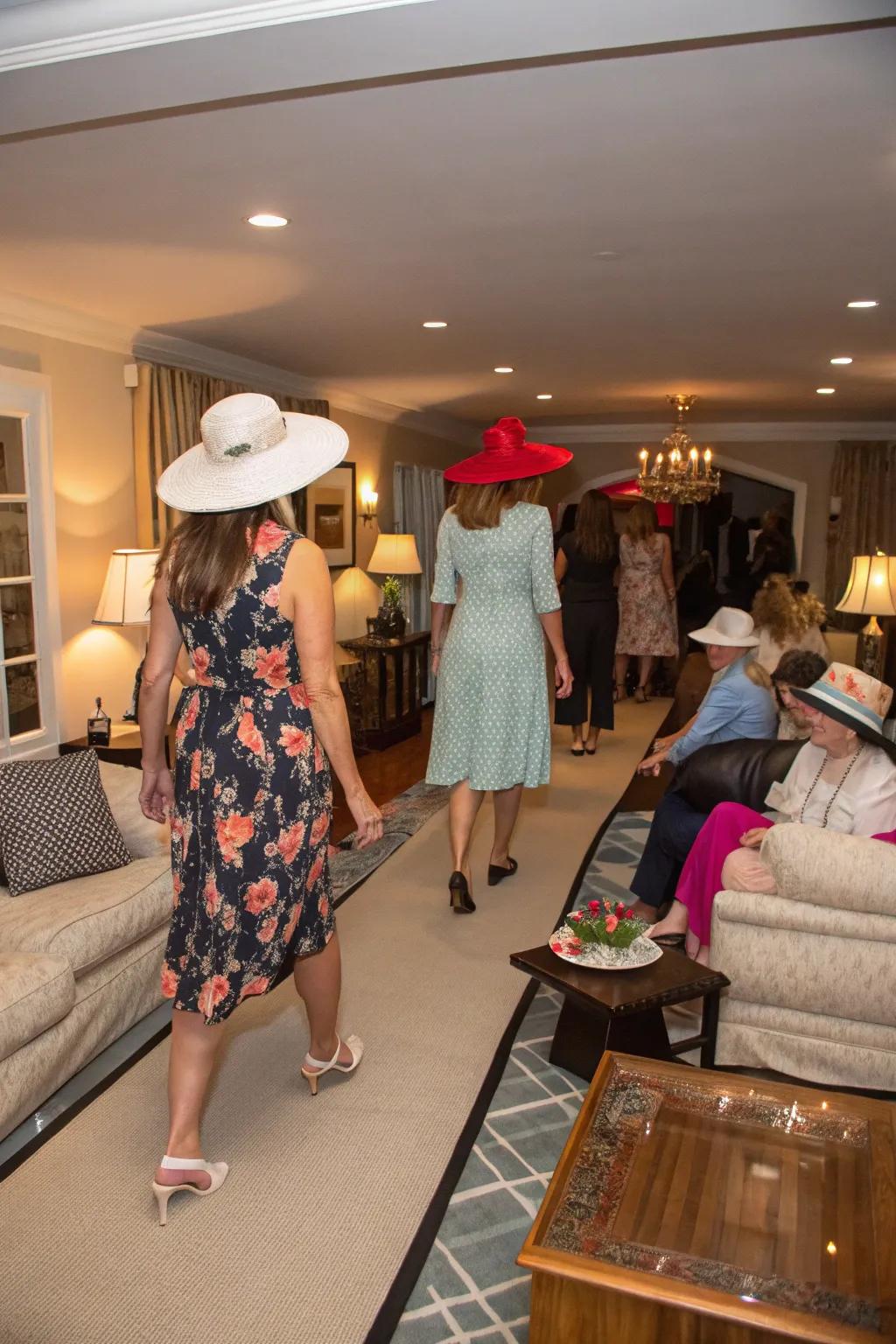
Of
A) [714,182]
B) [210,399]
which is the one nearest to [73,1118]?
[714,182]

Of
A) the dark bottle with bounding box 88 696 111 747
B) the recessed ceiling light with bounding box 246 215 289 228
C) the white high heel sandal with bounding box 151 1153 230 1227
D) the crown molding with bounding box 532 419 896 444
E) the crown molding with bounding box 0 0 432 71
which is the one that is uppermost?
the crown molding with bounding box 532 419 896 444

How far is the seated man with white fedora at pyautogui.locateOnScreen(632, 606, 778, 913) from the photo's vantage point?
3.47 m

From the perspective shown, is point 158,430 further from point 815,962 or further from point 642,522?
point 642,522

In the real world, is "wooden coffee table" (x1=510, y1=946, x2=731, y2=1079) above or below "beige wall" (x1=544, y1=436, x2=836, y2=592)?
below

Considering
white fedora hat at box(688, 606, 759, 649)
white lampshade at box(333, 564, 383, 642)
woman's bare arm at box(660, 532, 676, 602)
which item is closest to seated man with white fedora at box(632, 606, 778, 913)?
white fedora hat at box(688, 606, 759, 649)

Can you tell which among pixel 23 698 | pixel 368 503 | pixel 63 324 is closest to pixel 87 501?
pixel 63 324

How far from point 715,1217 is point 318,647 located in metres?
1.22

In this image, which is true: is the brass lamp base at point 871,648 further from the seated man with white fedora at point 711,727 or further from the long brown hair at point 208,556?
the long brown hair at point 208,556

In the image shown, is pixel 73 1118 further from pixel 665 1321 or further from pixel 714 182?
pixel 714 182

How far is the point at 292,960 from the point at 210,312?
2.99 m

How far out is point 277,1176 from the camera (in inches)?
91.8

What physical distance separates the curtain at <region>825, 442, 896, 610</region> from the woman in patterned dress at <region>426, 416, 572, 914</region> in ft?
21.5

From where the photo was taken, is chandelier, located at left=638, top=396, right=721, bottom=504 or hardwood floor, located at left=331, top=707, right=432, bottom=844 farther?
chandelier, located at left=638, top=396, right=721, bottom=504

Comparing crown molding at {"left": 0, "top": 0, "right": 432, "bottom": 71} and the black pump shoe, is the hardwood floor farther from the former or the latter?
crown molding at {"left": 0, "top": 0, "right": 432, "bottom": 71}
